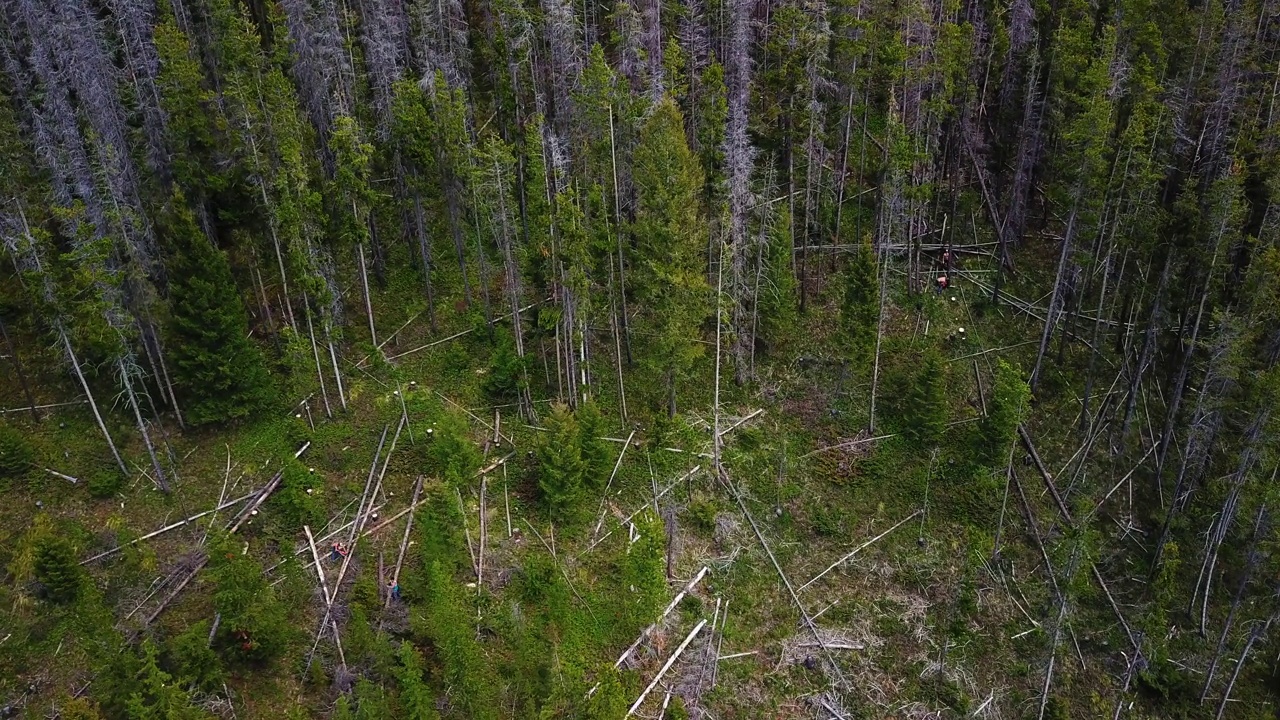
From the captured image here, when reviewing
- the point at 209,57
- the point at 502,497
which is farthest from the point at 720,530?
the point at 209,57

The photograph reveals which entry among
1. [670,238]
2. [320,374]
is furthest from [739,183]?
[320,374]

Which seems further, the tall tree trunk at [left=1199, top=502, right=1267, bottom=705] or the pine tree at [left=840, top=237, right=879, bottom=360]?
the pine tree at [left=840, top=237, right=879, bottom=360]

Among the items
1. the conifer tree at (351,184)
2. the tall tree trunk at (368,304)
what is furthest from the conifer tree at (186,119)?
the tall tree trunk at (368,304)

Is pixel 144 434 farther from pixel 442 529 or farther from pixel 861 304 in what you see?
pixel 861 304

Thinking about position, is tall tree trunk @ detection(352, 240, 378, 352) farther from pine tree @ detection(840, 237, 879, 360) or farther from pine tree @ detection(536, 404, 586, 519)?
pine tree @ detection(840, 237, 879, 360)

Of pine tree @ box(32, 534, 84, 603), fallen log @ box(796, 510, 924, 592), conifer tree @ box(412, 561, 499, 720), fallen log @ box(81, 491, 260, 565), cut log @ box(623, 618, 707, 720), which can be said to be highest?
pine tree @ box(32, 534, 84, 603)

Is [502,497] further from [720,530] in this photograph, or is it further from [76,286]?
[76,286]

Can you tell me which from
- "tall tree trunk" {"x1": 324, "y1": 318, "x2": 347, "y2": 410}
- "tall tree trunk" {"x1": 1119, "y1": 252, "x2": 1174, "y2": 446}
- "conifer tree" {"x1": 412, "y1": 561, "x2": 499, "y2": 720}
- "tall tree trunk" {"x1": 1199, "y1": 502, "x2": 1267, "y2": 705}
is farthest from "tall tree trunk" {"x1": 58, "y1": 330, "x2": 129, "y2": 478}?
"tall tree trunk" {"x1": 1199, "y1": 502, "x2": 1267, "y2": 705}
